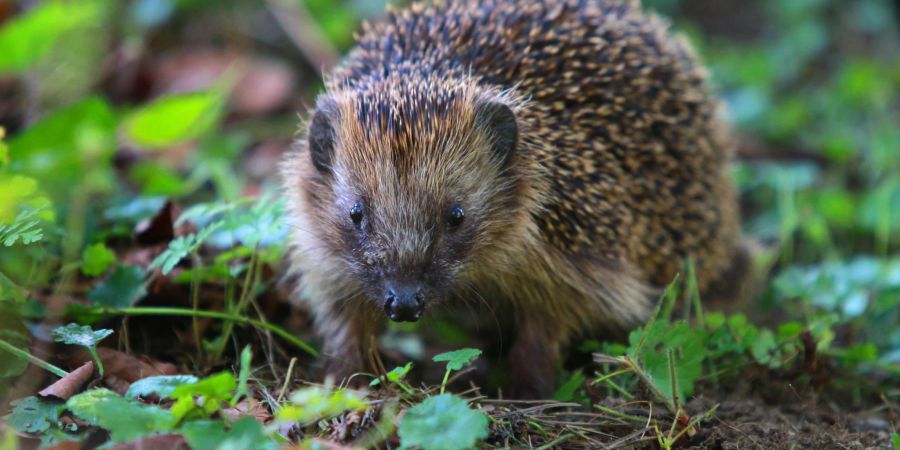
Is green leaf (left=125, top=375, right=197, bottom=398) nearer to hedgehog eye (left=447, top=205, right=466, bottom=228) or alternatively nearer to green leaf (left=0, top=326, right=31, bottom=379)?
green leaf (left=0, top=326, right=31, bottom=379)

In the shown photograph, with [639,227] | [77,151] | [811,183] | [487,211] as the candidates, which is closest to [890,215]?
[811,183]

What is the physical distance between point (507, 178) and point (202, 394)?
6.18 ft

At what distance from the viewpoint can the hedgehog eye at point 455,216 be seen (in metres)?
4.15

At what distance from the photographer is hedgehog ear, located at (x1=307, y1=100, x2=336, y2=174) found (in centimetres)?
438

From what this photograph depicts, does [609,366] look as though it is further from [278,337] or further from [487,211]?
[278,337]

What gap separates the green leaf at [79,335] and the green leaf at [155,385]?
0.26m

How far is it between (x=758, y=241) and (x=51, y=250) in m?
4.66

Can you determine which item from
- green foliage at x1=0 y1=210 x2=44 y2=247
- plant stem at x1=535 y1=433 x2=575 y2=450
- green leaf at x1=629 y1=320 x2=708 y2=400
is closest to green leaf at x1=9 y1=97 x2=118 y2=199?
green foliage at x1=0 y1=210 x2=44 y2=247

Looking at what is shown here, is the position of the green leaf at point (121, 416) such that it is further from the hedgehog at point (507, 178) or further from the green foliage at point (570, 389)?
the green foliage at point (570, 389)

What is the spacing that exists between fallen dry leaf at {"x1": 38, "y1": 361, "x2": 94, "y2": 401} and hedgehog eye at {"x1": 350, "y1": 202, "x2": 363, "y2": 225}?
49.2 inches

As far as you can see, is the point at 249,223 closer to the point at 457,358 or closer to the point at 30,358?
the point at 30,358

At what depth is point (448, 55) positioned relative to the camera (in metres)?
4.61

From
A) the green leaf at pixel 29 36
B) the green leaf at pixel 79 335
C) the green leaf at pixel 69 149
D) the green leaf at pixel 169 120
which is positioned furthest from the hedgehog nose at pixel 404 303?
the green leaf at pixel 29 36

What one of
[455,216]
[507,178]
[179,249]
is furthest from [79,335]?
[507,178]
